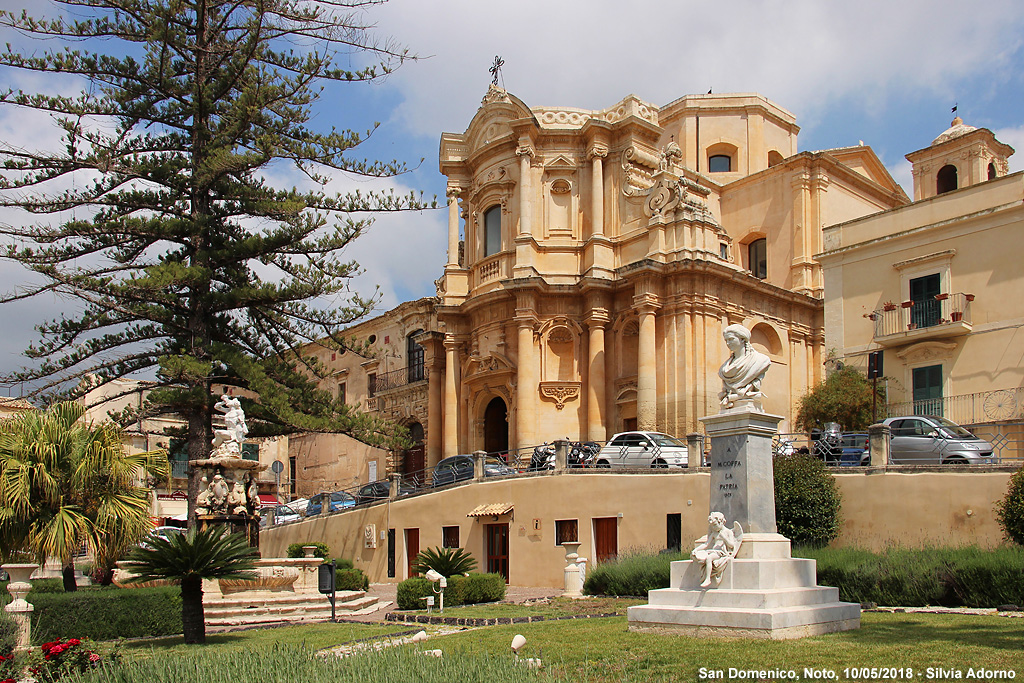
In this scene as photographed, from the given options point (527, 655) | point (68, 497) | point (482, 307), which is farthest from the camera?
point (482, 307)

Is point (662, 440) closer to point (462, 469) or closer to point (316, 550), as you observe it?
point (462, 469)

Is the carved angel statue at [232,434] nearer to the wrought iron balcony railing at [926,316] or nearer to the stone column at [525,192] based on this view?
the stone column at [525,192]

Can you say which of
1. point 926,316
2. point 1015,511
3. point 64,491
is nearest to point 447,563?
point 64,491

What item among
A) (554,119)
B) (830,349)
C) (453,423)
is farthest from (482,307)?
(830,349)

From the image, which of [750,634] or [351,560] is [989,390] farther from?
[351,560]

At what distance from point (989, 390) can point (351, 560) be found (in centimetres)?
1868

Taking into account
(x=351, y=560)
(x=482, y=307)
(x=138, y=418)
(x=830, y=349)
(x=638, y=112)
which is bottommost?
(x=351, y=560)

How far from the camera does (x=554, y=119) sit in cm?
3484

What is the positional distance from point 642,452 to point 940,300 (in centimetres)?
870

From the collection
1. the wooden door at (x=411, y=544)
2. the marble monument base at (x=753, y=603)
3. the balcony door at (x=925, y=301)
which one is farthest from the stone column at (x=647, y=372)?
the marble monument base at (x=753, y=603)

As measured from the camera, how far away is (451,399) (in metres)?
35.3

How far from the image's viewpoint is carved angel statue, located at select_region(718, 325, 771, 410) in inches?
470

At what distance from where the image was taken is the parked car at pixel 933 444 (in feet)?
62.9

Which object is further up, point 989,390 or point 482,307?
point 482,307
